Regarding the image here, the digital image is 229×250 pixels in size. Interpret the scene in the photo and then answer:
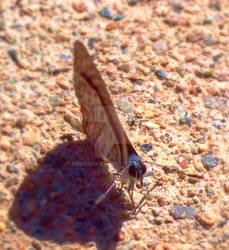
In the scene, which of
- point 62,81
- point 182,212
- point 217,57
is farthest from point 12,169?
point 217,57

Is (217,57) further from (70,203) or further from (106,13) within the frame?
(70,203)

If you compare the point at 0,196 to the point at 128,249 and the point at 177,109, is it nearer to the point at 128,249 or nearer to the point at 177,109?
the point at 128,249

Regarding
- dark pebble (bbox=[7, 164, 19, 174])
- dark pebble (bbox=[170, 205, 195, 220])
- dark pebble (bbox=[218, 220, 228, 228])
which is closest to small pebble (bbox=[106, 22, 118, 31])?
dark pebble (bbox=[7, 164, 19, 174])

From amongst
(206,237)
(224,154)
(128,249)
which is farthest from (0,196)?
(224,154)

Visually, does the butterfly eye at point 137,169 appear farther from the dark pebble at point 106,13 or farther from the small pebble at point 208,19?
the small pebble at point 208,19

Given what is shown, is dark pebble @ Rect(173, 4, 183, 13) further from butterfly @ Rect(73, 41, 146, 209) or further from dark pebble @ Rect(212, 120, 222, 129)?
butterfly @ Rect(73, 41, 146, 209)

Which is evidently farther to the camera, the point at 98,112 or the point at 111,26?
the point at 111,26
